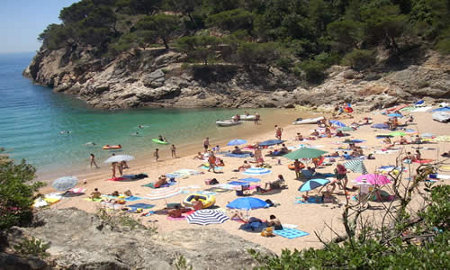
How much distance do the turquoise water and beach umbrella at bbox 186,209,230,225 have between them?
41.7 feet

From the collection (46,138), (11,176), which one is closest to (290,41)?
(46,138)


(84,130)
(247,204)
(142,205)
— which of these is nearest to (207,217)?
(247,204)

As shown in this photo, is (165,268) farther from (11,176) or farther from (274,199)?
(274,199)

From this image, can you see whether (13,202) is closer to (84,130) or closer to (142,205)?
(142,205)

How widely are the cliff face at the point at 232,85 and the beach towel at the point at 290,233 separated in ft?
84.0

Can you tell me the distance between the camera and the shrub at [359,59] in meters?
38.5

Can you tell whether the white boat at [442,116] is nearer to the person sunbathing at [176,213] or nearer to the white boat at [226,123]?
the white boat at [226,123]

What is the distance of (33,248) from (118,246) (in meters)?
1.13

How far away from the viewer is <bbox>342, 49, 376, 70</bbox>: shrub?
38.5 m

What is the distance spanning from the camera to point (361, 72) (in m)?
39.0

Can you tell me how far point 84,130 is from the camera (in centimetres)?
3375

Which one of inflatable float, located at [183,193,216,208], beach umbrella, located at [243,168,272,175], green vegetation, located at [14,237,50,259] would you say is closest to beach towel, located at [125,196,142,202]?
inflatable float, located at [183,193,216,208]

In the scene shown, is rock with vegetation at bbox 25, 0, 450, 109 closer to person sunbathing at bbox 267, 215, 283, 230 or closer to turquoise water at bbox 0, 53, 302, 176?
turquoise water at bbox 0, 53, 302, 176

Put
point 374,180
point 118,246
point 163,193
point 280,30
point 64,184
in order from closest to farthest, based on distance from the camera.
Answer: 1. point 118,246
2. point 374,180
3. point 163,193
4. point 64,184
5. point 280,30
